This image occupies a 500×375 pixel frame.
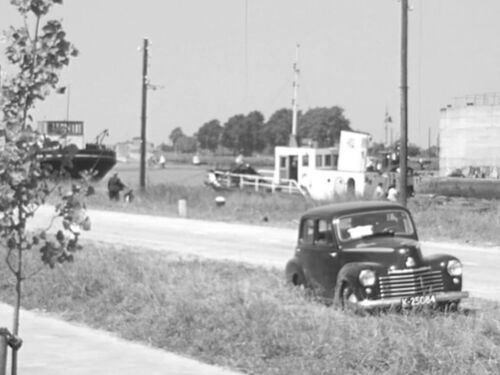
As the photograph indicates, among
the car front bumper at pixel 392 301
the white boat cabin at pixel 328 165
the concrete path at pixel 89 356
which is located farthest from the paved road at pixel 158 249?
the white boat cabin at pixel 328 165

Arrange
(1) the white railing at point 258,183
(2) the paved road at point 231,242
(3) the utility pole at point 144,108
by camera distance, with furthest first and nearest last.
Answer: (3) the utility pole at point 144,108 → (1) the white railing at point 258,183 → (2) the paved road at point 231,242

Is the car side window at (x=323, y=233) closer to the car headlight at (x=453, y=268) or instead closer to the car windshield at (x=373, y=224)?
the car windshield at (x=373, y=224)

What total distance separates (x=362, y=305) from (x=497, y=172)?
53.6 metres

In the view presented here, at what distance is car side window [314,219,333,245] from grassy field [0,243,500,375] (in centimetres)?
76

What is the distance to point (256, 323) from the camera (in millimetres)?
10789

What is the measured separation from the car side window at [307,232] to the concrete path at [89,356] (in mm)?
3617

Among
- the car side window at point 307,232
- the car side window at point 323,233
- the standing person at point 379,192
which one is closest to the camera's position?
the car side window at point 323,233

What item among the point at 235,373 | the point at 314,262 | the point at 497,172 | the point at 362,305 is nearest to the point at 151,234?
the point at 314,262

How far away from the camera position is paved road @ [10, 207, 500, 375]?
9.85 meters

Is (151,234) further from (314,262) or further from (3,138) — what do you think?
(3,138)

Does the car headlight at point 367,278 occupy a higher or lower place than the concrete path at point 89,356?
higher

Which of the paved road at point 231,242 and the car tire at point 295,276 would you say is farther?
the paved road at point 231,242

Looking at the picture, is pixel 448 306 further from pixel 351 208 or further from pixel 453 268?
pixel 351 208

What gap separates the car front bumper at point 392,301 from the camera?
12.1 m
